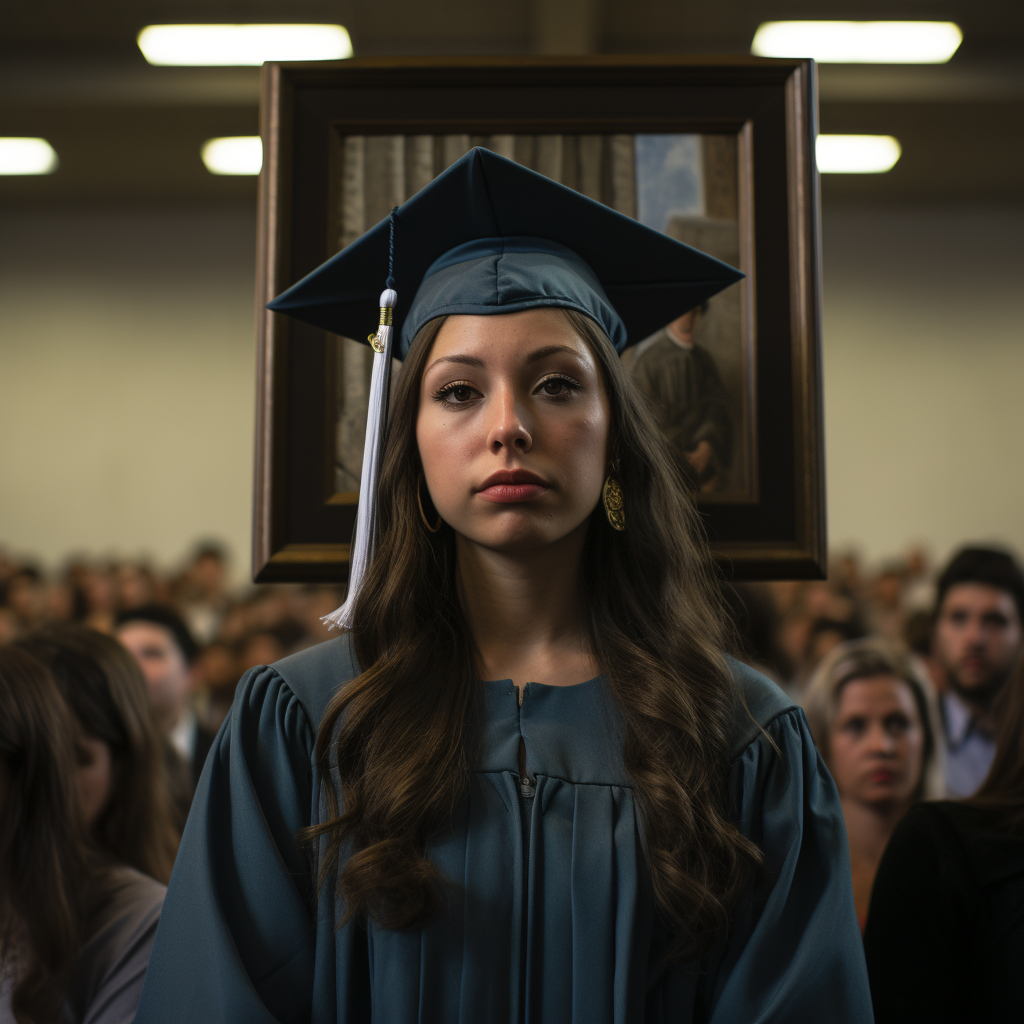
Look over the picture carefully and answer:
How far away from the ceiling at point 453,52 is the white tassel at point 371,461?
216 inches

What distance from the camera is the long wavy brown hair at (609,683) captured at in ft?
4.44

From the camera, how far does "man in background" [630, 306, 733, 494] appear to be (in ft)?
6.15

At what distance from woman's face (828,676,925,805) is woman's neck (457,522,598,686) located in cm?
139

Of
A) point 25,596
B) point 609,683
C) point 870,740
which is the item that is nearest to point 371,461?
point 609,683

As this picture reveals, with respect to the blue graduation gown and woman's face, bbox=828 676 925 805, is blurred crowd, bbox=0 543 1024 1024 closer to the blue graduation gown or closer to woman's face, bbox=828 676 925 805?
woman's face, bbox=828 676 925 805

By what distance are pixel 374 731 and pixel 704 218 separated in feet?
3.65

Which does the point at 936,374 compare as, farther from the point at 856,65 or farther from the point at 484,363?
the point at 484,363

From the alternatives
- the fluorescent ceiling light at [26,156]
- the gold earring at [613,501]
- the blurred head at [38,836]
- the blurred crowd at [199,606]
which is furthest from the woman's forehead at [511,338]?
the fluorescent ceiling light at [26,156]

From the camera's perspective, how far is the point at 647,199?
74.5 inches

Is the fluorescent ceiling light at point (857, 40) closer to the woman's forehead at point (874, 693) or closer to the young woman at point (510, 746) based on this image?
the woman's forehead at point (874, 693)

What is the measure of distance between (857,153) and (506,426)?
814 cm

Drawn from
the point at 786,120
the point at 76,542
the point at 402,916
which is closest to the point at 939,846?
the point at 402,916

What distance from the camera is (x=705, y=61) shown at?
1889 mm

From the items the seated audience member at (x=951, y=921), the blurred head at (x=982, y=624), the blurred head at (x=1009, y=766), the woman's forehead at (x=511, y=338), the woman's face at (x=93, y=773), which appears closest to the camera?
the woman's forehead at (x=511, y=338)
